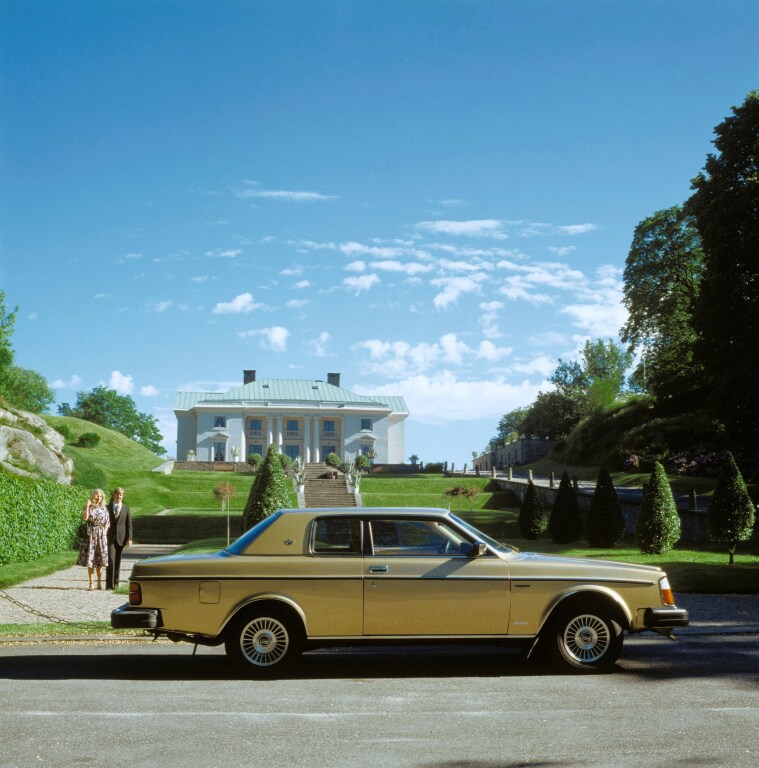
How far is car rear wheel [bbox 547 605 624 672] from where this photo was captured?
28.5 ft

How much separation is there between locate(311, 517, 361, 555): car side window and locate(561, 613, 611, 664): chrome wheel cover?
87.3 inches

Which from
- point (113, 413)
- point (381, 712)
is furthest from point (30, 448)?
point (113, 413)

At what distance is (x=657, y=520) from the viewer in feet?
87.8

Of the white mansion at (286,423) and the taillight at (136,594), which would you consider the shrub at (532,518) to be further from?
the white mansion at (286,423)

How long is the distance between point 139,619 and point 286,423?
94.4m

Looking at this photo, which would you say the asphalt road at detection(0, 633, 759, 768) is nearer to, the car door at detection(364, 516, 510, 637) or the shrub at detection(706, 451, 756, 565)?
the car door at detection(364, 516, 510, 637)

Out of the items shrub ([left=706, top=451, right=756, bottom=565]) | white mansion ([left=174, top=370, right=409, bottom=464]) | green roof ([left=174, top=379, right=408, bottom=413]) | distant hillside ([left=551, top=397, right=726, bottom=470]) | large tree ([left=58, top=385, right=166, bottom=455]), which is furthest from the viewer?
large tree ([left=58, top=385, right=166, bottom=455])

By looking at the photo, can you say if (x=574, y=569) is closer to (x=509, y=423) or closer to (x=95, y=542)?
(x=95, y=542)

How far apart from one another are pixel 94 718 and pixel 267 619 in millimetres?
2032

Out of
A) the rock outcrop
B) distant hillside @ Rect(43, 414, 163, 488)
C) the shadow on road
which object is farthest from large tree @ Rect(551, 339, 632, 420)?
the shadow on road

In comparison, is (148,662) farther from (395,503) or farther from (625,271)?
(625,271)

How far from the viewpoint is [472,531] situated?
29.5ft

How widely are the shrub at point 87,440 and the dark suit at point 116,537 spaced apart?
6413 centimetres

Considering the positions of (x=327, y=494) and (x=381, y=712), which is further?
(x=327, y=494)
